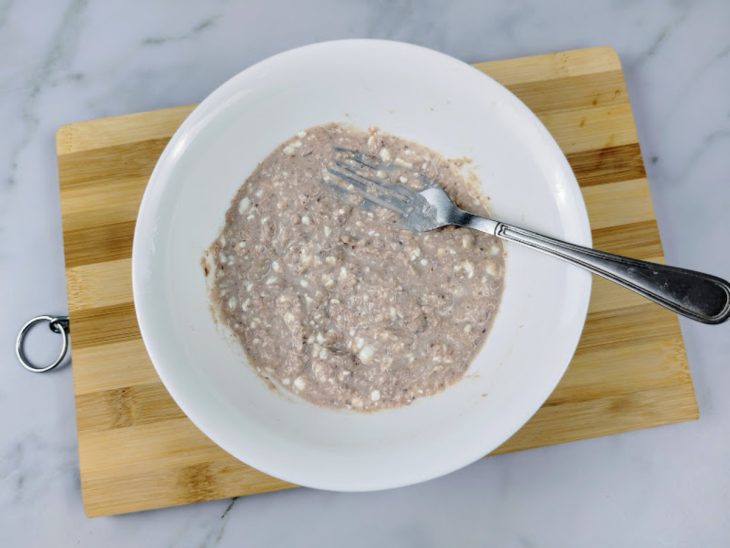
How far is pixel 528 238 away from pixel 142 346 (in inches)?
31.9

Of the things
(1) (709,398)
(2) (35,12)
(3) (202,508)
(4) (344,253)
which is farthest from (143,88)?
(1) (709,398)

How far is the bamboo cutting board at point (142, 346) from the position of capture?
1495mm

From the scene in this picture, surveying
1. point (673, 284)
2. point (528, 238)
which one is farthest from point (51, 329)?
point (673, 284)

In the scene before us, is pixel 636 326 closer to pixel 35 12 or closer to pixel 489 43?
pixel 489 43

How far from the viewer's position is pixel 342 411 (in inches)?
55.4

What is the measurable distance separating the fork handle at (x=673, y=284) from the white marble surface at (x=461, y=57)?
1.27 ft

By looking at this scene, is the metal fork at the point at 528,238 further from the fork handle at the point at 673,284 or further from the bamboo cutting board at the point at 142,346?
the bamboo cutting board at the point at 142,346

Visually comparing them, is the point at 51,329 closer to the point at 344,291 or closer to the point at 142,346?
the point at 142,346

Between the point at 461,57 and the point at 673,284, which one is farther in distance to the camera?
the point at 461,57

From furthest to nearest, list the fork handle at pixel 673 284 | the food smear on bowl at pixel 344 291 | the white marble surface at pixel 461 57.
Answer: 1. the white marble surface at pixel 461 57
2. the food smear on bowl at pixel 344 291
3. the fork handle at pixel 673 284

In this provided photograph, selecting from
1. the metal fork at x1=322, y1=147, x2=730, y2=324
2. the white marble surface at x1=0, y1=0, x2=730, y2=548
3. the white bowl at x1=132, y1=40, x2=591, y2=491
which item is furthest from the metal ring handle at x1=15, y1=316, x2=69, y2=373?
the metal fork at x1=322, y1=147, x2=730, y2=324

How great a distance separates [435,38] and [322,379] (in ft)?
2.72

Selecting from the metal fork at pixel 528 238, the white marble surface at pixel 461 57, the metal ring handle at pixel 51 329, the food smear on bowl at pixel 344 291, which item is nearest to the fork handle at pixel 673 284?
the metal fork at pixel 528 238

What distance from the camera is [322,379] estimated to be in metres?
1.41
